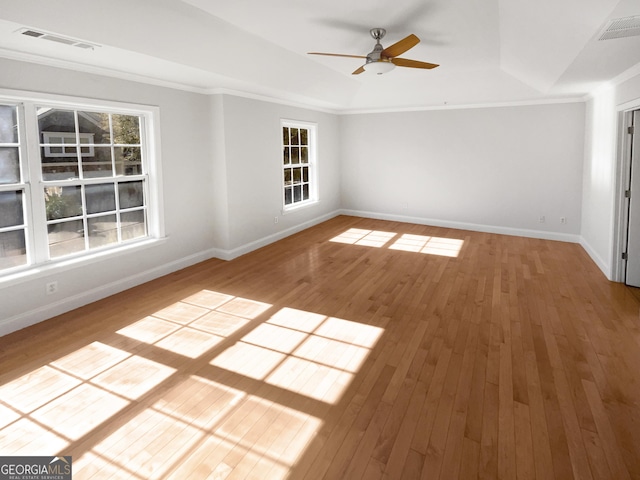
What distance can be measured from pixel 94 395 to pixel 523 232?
22.8 ft

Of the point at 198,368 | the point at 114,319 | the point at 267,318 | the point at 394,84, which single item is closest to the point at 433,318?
the point at 267,318

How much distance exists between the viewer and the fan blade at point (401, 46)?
10.6 feet

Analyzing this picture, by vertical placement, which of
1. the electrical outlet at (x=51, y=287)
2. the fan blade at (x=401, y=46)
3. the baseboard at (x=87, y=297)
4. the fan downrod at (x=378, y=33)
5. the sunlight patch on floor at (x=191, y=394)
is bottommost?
the sunlight patch on floor at (x=191, y=394)

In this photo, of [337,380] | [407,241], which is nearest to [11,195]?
[337,380]

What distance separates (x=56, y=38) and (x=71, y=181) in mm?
1412

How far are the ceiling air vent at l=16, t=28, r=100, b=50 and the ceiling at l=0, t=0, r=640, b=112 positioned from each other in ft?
0.23

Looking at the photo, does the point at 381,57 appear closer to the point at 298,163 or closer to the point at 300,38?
the point at 300,38

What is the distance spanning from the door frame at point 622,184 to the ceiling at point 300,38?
0.53m

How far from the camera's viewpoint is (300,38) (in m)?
4.09

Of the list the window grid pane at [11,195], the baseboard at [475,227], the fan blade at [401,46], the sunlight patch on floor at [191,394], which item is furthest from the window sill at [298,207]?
the window grid pane at [11,195]

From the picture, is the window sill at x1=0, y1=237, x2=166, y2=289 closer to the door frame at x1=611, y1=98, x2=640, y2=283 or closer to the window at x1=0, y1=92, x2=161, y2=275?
the window at x1=0, y1=92, x2=161, y2=275

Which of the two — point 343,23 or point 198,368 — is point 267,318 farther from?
point 343,23

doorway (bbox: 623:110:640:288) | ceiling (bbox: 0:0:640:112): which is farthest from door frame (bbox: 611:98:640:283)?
ceiling (bbox: 0:0:640:112)

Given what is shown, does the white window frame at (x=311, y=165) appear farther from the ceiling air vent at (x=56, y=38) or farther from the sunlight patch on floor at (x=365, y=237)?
the ceiling air vent at (x=56, y=38)
